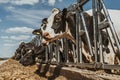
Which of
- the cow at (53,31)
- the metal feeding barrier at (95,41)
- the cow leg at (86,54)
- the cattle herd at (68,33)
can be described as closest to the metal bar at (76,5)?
the metal feeding barrier at (95,41)

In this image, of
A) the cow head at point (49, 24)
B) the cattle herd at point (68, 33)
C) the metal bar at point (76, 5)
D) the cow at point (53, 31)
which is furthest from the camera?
the cow head at point (49, 24)

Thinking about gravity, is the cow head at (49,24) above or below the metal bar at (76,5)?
below

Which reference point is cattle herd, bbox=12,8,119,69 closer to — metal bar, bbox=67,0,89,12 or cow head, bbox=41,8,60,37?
cow head, bbox=41,8,60,37

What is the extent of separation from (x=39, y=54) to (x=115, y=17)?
10.1m

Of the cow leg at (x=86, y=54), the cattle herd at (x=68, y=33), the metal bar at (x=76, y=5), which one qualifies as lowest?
the cow leg at (x=86, y=54)

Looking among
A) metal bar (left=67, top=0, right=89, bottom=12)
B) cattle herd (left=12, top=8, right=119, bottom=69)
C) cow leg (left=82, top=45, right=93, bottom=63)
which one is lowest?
cow leg (left=82, top=45, right=93, bottom=63)

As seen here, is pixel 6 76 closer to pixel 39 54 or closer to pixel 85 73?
pixel 85 73

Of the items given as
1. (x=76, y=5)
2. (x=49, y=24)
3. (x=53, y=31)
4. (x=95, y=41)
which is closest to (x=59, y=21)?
(x=49, y=24)

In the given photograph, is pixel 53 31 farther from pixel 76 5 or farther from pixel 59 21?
pixel 76 5

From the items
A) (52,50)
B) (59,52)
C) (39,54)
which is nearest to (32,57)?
(39,54)

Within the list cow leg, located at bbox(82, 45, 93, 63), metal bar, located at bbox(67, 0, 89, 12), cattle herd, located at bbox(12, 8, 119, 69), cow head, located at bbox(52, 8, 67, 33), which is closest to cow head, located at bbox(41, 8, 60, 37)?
cattle herd, located at bbox(12, 8, 119, 69)

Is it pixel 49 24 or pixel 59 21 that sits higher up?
pixel 59 21

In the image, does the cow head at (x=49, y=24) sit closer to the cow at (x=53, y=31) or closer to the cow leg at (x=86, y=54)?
the cow at (x=53, y=31)

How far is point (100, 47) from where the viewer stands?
9461mm
